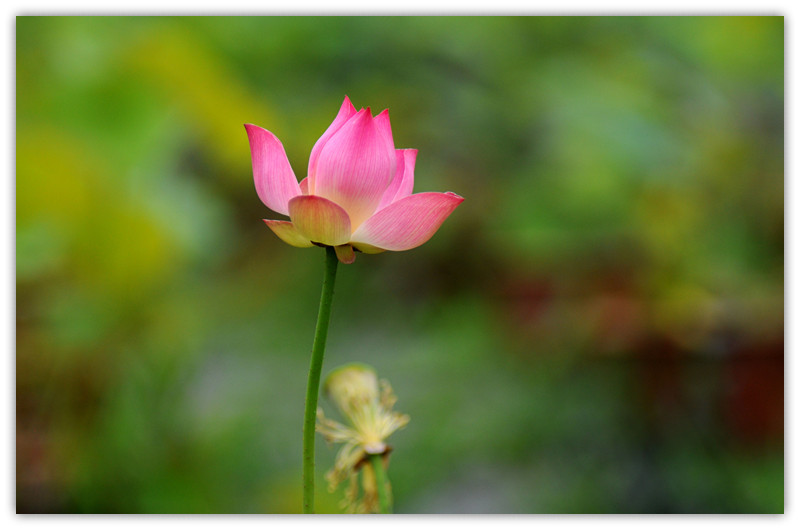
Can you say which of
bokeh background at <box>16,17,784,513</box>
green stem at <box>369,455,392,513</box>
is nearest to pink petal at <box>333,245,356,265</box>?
green stem at <box>369,455,392,513</box>

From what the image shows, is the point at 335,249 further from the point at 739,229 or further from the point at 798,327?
the point at 739,229

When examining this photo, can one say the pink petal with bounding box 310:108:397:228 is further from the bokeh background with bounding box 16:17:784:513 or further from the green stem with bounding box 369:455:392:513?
the bokeh background with bounding box 16:17:784:513

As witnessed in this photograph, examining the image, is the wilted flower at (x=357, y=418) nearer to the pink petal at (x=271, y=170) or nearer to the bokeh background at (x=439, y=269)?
the pink petal at (x=271, y=170)

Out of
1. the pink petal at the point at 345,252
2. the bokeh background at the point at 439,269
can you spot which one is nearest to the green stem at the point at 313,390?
the pink petal at the point at 345,252

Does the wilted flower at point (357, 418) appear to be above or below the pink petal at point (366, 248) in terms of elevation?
below

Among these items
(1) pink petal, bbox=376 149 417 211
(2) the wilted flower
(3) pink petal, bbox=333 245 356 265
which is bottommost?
(2) the wilted flower
